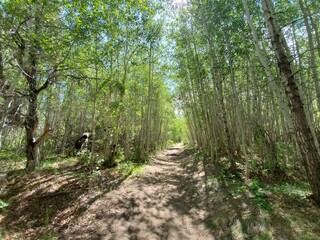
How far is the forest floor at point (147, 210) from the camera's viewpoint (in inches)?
144

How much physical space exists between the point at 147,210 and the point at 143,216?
0.30 meters

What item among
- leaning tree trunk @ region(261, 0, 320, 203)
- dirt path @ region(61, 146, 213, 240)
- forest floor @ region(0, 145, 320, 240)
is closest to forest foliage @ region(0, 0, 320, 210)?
leaning tree trunk @ region(261, 0, 320, 203)

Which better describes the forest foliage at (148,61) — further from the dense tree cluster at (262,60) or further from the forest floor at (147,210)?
the forest floor at (147,210)

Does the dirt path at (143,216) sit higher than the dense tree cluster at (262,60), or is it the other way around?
the dense tree cluster at (262,60)

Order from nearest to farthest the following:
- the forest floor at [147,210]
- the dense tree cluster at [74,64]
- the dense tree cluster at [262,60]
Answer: the forest floor at [147,210] → the dense tree cluster at [262,60] → the dense tree cluster at [74,64]

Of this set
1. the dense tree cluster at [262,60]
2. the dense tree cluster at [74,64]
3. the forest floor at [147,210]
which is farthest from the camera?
the dense tree cluster at [74,64]

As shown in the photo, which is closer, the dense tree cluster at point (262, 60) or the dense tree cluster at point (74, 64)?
the dense tree cluster at point (262, 60)

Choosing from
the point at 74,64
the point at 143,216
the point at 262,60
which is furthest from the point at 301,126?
the point at 74,64

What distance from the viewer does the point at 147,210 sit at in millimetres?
4852

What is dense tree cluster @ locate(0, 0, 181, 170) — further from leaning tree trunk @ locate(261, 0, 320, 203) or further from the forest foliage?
leaning tree trunk @ locate(261, 0, 320, 203)

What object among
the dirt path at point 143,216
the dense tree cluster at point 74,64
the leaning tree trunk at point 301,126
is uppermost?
the dense tree cluster at point 74,64

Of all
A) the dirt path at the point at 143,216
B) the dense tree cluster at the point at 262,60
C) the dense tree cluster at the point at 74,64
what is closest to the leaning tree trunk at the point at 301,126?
the dense tree cluster at the point at 262,60

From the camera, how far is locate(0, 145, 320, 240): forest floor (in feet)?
12.0

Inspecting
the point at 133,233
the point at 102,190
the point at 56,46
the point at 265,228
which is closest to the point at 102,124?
the point at 102,190
